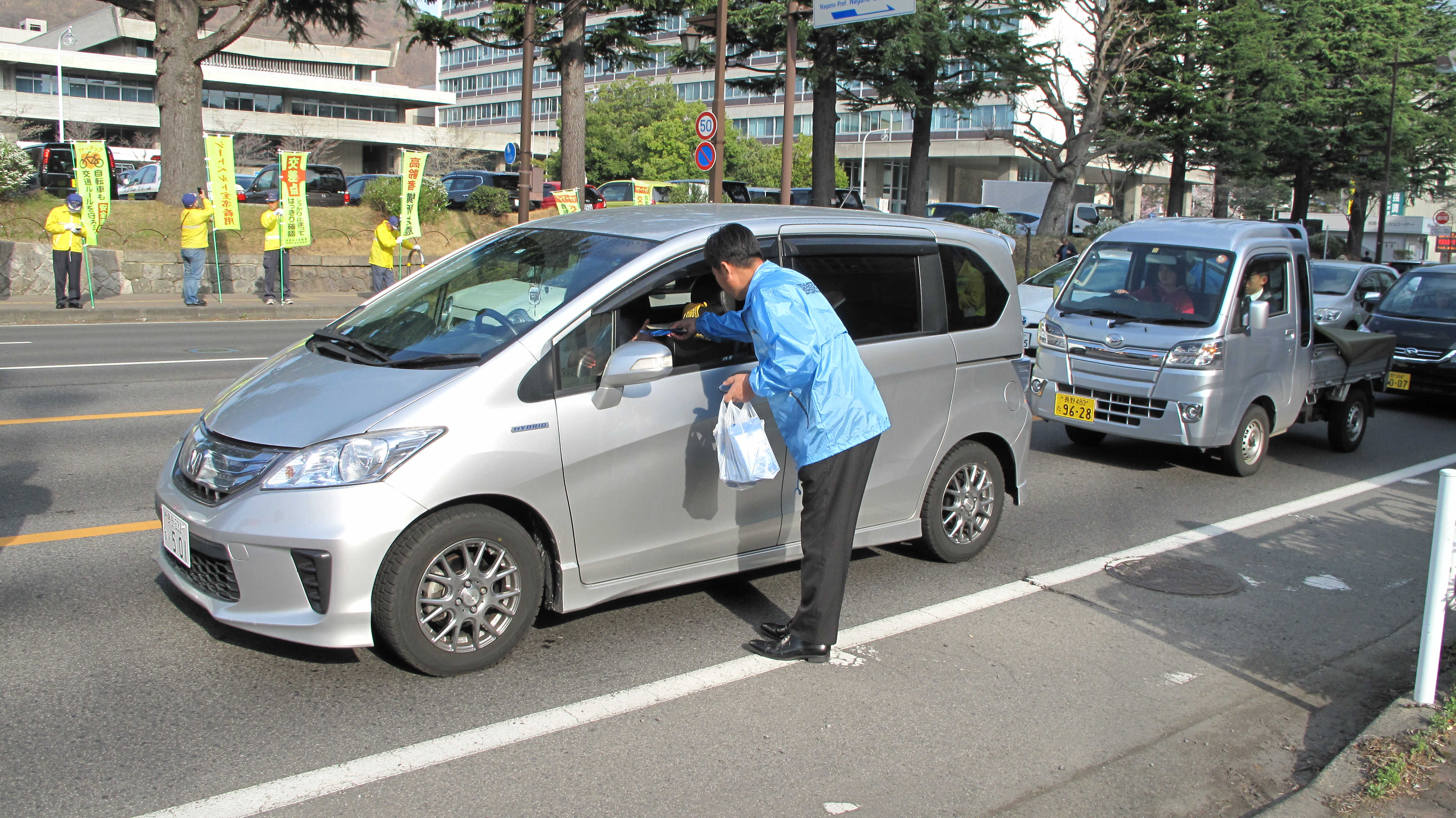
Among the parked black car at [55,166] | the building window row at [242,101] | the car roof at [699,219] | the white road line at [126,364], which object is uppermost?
the building window row at [242,101]

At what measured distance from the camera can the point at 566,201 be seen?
2458cm

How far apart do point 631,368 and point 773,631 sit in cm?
140

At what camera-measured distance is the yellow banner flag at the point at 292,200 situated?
20.3m

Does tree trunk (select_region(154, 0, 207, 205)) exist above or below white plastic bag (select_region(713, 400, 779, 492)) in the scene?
above

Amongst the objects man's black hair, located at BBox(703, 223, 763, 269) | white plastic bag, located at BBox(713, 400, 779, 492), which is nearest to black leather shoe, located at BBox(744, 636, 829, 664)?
white plastic bag, located at BBox(713, 400, 779, 492)

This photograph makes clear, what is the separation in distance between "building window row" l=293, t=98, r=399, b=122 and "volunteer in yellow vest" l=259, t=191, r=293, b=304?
6632 centimetres

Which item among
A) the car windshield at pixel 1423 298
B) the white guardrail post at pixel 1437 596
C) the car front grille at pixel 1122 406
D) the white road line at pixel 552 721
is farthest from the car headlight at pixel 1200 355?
the car windshield at pixel 1423 298

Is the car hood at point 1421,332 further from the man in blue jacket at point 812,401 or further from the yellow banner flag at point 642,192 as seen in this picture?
the yellow banner flag at point 642,192

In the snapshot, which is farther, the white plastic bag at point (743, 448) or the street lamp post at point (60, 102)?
the street lamp post at point (60, 102)

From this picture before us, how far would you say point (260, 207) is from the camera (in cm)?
2514

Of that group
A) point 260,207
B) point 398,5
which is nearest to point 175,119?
point 260,207

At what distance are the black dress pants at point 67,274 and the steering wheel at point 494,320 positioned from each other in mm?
15783

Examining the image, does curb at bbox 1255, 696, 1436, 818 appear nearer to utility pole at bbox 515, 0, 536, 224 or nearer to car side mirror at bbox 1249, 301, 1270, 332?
car side mirror at bbox 1249, 301, 1270, 332

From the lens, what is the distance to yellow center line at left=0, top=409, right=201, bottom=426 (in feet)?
28.4
